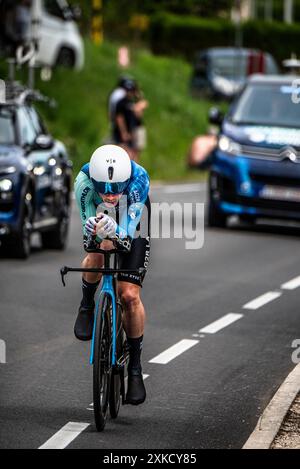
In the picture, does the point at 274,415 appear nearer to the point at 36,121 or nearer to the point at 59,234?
the point at 59,234

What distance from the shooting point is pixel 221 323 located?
488 inches

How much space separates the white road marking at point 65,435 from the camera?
7688mm

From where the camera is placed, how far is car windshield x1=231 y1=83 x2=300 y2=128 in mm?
21047

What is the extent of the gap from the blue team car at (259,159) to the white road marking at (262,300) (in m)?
5.94

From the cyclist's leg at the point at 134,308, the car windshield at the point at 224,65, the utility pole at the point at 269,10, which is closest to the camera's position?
the cyclist's leg at the point at 134,308

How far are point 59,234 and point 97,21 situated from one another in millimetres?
31399

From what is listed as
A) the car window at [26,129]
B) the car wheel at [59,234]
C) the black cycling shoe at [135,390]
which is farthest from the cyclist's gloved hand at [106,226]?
the car wheel at [59,234]

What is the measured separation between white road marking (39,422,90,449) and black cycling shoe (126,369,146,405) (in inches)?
15.1

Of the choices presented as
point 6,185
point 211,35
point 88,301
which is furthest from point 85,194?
point 211,35

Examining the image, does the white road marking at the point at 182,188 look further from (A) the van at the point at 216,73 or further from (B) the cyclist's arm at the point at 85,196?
(B) the cyclist's arm at the point at 85,196

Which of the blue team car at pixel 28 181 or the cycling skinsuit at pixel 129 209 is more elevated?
the cycling skinsuit at pixel 129 209

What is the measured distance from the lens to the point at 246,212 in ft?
68.0

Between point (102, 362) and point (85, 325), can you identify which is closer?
point (102, 362)

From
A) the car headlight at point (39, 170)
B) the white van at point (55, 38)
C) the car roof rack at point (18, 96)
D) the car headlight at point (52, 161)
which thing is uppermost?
the car roof rack at point (18, 96)
